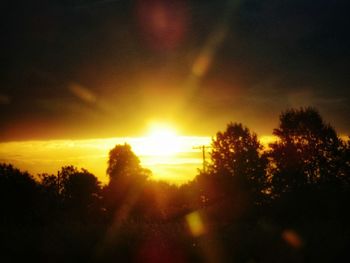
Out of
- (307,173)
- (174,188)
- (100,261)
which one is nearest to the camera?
(100,261)

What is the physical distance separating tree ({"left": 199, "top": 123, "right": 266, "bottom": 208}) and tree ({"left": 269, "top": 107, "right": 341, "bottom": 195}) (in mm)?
2162

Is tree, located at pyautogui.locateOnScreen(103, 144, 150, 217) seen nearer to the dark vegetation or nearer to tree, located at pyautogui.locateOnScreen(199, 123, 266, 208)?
the dark vegetation

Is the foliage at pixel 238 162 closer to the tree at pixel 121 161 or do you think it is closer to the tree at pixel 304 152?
the tree at pixel 304 152

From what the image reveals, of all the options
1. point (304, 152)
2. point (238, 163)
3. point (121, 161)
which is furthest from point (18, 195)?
point (121, 161)

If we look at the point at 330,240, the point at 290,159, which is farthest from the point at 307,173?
the point at 330,240

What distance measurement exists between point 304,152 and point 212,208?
54.6 ft

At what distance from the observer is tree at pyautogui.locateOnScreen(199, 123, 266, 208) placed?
59.4m

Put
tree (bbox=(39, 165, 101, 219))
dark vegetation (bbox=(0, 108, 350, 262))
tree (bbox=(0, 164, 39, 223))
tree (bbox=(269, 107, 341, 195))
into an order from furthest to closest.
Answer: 1. tree (bbox=(39, 165, 101, 219))
2. tree (bbox=(269, 107, 341, 195))
3. tree (bbox=(0, 164, 39, 223))
4. dark vegetation (bbox=(0, 108, 350, 262))

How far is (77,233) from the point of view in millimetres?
17078

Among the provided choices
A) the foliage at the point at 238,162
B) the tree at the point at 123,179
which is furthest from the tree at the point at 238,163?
the tree at the point at 123,179

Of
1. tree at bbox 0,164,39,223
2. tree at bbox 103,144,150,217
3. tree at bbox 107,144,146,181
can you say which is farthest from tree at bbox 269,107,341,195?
tree at bbox 107,144,146,181

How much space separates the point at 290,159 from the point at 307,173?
9.27 ft

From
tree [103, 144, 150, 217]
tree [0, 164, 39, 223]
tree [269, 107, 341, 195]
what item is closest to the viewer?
tree [0, 164, 39, 223]

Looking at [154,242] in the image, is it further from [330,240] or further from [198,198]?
[198,198]
